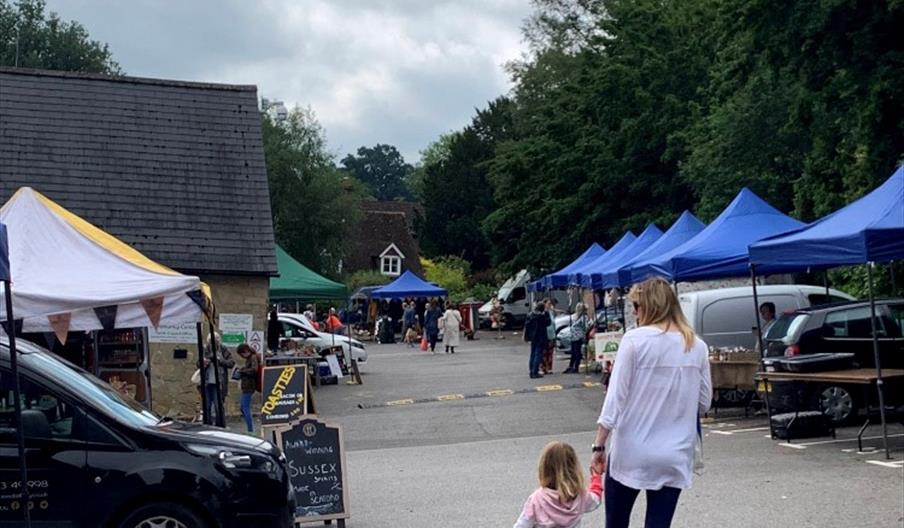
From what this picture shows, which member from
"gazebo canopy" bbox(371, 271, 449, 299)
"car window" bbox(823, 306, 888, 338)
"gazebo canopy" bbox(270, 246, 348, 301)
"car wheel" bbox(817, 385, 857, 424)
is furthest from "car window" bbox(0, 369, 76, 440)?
"gazebo canopy" bbox(371, 271, 449, 299)

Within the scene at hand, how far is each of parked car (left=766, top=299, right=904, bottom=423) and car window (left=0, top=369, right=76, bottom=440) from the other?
9897 mm

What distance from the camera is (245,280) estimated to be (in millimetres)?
26000

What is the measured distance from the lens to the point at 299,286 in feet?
99.7

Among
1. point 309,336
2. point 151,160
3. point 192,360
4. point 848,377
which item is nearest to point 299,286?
point 151,160

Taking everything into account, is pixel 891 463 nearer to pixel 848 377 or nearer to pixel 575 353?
pixel 848 377

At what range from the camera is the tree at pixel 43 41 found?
7000cm

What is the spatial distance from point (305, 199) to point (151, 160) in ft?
112

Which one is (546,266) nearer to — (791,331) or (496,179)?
(496,179)

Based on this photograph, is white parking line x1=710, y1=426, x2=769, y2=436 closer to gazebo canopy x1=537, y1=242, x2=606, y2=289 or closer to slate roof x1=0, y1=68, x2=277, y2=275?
slate roof x1=0, y1=68, x2=277, y2=275

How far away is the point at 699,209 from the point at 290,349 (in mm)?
14140

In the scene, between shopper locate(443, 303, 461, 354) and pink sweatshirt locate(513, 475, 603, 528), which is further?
shopper locate(443, 303, 461, 354)

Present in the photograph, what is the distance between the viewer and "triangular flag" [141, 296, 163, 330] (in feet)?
40.1

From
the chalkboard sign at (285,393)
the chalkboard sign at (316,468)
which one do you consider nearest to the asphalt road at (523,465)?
the chalkboard sign at (316,468)

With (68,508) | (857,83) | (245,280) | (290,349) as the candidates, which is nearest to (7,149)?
(245,280)
